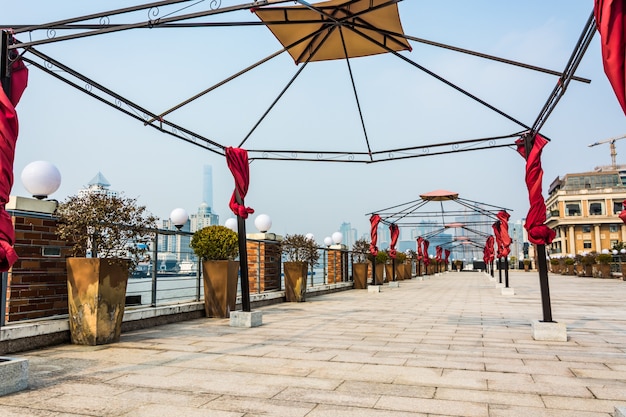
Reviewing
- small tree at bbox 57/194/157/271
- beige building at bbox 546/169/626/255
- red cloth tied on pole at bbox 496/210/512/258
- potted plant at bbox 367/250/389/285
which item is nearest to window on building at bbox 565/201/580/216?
beige building at bbox 546/169/626/255

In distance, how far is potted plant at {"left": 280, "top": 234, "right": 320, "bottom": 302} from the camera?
12.7m

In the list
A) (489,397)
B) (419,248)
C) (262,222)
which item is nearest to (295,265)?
(262,222)

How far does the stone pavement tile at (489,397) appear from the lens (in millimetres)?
3617

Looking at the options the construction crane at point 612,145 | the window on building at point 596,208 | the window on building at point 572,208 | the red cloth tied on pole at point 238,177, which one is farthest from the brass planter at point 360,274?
the construction crane at point 612,145

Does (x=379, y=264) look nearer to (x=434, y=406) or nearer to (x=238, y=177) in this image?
(x=238, y=177)

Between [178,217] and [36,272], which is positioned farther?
[178,217]

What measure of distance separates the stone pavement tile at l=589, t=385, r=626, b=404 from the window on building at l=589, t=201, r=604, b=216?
277 ft

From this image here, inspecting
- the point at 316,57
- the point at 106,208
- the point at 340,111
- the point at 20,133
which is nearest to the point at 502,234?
the point at 340,111

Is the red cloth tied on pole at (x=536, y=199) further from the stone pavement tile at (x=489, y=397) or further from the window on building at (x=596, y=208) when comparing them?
the window on building at (x=596, y=208)

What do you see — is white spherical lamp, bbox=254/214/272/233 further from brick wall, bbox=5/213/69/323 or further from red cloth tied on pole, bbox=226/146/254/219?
brick wall, bbox=5/213/69/323

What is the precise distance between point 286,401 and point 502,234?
1702 cm

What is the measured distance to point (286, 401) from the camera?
143 inches

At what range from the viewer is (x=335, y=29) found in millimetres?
6742

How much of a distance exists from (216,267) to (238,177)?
209cm
